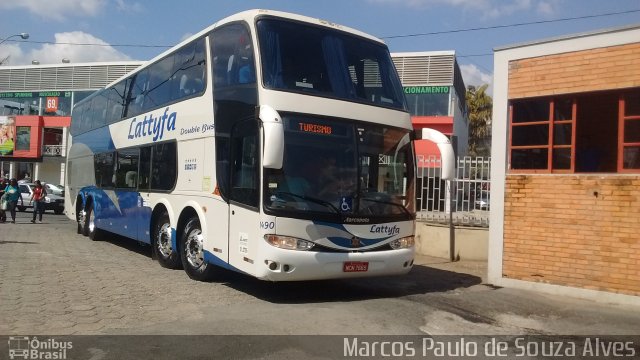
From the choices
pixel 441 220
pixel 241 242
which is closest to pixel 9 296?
pixel 241 242

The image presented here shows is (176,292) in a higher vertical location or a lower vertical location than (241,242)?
lower

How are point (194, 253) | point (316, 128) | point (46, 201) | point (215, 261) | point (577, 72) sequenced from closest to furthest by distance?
point (316, 128), point (215, 261), point (577, 72), point (194, 253), point (46, 201)

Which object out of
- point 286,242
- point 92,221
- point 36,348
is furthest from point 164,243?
point 92,221

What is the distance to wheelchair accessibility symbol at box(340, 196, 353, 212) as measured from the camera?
24.1 feet

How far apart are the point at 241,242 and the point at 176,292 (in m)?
1.34

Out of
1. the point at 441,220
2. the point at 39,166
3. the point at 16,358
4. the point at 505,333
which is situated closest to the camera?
the point at 16,358

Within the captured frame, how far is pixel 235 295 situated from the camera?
780 cm

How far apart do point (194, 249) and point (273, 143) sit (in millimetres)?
3406

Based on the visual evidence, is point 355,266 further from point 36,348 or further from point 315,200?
point 36,348

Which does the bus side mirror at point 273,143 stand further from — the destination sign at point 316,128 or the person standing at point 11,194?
the person standing at point 11,194

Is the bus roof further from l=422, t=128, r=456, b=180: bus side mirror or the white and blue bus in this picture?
l=422, t=128, r=456, b=180: bus side mirror

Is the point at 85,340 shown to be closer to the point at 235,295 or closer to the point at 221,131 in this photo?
the point at 235,295

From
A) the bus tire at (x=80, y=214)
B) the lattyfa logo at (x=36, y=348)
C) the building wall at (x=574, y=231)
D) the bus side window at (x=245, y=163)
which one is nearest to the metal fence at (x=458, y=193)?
the building wall at (x=574, y=231)

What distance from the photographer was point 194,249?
8984 millimetres
